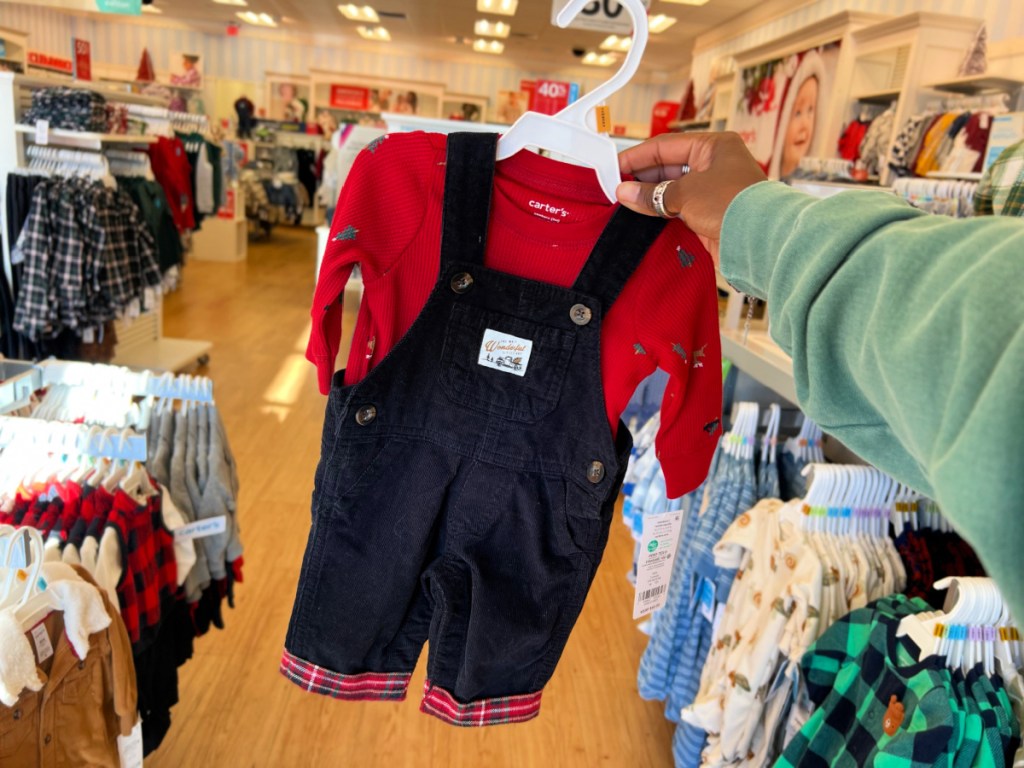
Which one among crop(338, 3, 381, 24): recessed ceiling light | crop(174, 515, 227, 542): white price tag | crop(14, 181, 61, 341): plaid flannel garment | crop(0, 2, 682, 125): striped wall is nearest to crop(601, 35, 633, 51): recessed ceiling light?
crop(0, 2, 682, 125): striped wall

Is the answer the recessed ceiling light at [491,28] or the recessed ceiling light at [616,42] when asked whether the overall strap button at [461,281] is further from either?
the recessed ceiling light at [491,28]

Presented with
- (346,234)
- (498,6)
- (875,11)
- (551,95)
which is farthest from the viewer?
(498,6)

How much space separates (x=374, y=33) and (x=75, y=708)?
1403 centimetres

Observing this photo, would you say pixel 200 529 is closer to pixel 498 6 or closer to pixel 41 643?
pixel 41 643

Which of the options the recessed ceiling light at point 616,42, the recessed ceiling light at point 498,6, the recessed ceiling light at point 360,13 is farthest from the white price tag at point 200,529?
the recessed ceiling light at point 360,13

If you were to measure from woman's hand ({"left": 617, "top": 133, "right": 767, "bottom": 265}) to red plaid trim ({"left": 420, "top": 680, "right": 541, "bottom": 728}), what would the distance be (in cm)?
84

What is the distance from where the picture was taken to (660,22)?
1009 cm

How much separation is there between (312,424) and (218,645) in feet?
7.00

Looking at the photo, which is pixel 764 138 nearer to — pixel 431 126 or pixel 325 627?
pixel 431 126

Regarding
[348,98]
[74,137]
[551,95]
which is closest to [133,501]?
[551,95]

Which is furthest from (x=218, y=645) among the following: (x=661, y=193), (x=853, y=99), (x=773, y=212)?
(x=853, y=99)

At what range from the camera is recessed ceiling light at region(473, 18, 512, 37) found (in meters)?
11.2

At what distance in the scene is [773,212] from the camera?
0.63 m

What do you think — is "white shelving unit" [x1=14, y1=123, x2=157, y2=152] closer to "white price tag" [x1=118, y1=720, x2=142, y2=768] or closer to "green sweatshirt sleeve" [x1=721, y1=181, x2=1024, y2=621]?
"white price tag" [x1=118, y1=720, x2=142, y2=768]
